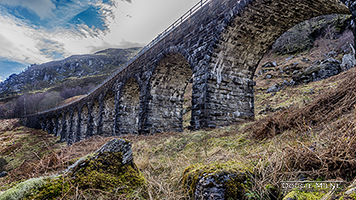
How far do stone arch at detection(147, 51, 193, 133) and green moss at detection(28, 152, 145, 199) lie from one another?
30.8 ft

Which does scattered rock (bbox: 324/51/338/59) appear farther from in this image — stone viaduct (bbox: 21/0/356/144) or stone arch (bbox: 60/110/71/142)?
stone arch (bbox: 60/110/71/142)

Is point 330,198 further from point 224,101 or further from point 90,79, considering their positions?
→ point 90,79

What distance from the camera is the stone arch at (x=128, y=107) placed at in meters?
15.2

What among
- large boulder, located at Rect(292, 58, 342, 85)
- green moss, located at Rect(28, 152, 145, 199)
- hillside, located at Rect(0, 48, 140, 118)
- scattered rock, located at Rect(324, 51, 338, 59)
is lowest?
green moss, located at Rect(28, 152, 145, 199)

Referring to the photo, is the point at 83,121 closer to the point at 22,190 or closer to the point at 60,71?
the point at 22,190

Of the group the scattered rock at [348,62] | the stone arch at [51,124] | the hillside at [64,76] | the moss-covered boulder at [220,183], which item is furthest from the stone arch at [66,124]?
the hillside at [64,76]

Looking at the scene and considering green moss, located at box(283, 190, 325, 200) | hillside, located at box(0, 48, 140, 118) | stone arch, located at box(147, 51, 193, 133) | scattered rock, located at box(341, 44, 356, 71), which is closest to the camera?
green moss, located at box(283, 190, 325, 200)

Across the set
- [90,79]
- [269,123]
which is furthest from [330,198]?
[90,79]

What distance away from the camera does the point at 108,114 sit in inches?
731

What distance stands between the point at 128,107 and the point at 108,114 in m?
3.92

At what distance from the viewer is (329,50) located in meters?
18.2

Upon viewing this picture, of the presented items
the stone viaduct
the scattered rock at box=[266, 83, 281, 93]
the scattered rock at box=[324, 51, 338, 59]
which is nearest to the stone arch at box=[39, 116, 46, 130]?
the stone viaduct

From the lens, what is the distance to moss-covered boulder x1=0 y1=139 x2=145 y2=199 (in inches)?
63.2

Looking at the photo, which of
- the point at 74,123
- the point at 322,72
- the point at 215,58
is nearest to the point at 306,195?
the point at 215,58
